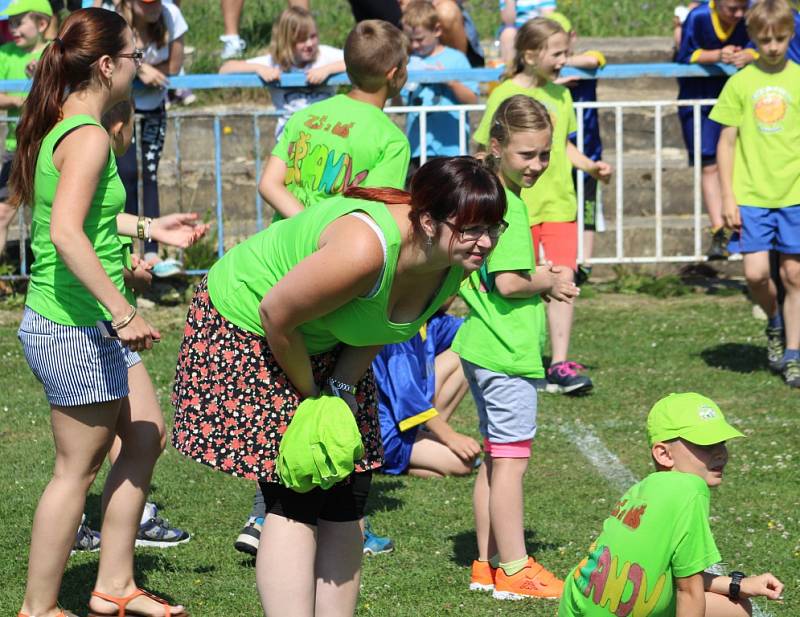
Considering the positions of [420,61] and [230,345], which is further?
[420,61]

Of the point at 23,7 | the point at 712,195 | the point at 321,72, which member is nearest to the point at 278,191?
the point at 321,72

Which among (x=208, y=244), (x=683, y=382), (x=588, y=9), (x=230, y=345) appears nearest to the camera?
(x=230, y=345)

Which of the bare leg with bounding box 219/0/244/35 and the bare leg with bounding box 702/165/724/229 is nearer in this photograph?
the bare leg with bounding box 702/165/724/229

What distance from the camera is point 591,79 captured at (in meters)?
9.63

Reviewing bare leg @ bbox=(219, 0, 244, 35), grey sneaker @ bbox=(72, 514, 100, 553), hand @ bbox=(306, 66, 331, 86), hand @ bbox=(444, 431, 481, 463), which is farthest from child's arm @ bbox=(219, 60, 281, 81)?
grey sneaker @ bbox=(72, 514, 100, 553)

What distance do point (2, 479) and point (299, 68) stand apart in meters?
4.22

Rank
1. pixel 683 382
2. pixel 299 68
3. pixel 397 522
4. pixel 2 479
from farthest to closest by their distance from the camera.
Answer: pixel 299 68
pixel 683 382
pixel 2 479
pixel 397 522

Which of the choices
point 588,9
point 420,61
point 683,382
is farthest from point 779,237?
point 588,9

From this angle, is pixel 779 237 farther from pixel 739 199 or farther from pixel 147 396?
pixel 147 396

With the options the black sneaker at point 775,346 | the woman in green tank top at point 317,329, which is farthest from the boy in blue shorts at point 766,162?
the woman in green tank top at point 317,329

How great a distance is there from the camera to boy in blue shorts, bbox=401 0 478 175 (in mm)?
9469

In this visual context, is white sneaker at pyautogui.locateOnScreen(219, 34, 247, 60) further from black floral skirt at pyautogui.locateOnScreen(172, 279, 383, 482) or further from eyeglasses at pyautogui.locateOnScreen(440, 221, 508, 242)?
eyeglasses at pyautogui.locateOnScreen(440, 221, 508, 242)

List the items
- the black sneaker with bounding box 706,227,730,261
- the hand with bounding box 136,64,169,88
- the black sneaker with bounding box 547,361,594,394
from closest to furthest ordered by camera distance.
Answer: the black sneaker with bounding box 547,361,594,394, the hand with bounding box 136,64,169,88, the black sneaker with bounding box 706,227,730,261

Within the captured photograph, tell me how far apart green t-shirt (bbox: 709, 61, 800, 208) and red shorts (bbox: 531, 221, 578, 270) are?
0.99 m
